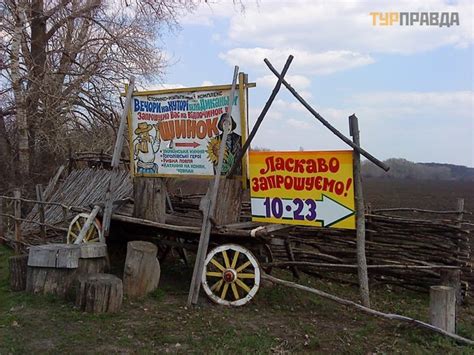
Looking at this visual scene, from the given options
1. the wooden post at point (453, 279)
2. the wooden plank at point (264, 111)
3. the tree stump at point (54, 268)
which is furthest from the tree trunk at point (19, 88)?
the wooden post at point (453, 279)

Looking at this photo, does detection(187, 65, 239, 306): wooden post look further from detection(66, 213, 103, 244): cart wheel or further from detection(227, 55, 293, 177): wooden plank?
detection(66, 213, 103, 244): cart wheel

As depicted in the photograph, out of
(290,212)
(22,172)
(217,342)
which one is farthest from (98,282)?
(22,172)

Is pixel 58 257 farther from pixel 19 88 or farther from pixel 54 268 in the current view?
pixel 19 88

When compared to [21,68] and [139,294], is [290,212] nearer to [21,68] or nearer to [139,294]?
[139,294]

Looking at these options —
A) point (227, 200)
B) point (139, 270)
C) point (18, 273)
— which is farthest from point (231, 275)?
point (18, 273)

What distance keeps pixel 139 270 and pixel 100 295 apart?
0.77 meters

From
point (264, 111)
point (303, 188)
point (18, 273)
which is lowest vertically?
point (18, 273)

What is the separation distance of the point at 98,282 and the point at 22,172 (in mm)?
9387

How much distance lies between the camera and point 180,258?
8.63 m

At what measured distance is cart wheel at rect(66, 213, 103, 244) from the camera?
7409mm

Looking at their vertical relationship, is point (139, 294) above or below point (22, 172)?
below

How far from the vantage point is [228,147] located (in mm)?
6391

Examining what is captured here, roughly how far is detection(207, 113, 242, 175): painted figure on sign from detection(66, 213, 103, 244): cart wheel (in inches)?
82.4

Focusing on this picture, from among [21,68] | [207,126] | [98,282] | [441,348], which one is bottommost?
[441,348]
